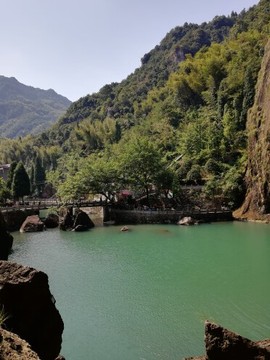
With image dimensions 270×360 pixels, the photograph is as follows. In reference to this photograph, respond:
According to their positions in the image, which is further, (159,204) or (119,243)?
(159,204)

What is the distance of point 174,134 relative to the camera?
71250 millimetres

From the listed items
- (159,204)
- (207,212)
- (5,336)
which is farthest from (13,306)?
(159,204)

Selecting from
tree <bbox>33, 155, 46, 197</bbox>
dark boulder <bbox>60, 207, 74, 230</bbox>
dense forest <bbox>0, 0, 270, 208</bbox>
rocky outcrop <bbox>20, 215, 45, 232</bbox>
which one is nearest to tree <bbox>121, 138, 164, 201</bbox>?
dense forest <bbox>0, 0, 270, 208</bbox>

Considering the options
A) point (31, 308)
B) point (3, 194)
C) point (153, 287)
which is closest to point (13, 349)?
point (31, 308)

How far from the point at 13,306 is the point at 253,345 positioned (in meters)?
5.91

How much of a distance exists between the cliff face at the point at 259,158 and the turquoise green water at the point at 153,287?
6.56 metres

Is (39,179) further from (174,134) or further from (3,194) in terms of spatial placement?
(174,134)

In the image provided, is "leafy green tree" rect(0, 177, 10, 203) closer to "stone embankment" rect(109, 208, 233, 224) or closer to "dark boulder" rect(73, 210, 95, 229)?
"dark boulder" rect(73, 210, 95, 229)

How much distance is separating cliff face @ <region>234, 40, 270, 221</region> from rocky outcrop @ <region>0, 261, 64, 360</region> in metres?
35.2

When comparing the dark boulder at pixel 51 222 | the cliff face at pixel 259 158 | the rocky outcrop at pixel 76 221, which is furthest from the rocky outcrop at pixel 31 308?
the dark boulder at pixel 51 222

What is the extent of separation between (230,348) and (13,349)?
6.07 m

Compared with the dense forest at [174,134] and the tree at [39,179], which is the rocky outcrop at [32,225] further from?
the tree at [39,179]

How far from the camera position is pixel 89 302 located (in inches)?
726

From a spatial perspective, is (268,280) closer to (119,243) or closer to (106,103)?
(119,243)
